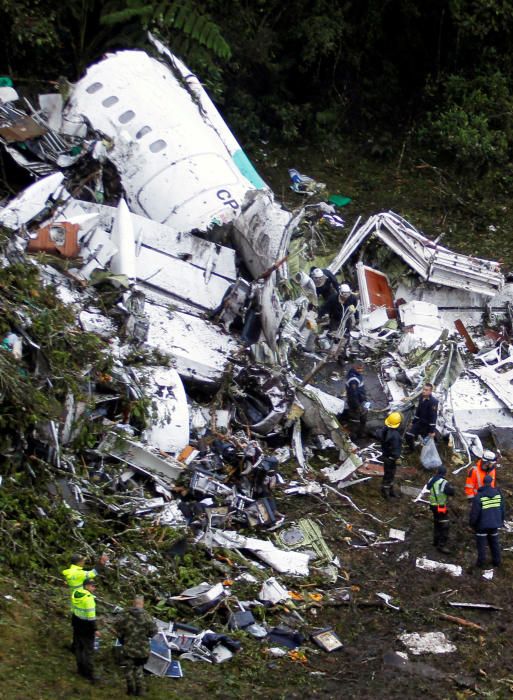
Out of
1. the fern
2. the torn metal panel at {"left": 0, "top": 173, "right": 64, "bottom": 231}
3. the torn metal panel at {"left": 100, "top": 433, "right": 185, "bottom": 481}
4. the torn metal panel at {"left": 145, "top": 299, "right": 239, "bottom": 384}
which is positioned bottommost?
the torn metal panel at {"left": 100, "top": 433, "right": 185, "bottom": 481}

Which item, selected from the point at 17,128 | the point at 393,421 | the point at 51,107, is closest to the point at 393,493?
the point at 393,421

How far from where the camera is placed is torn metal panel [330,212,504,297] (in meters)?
15.6

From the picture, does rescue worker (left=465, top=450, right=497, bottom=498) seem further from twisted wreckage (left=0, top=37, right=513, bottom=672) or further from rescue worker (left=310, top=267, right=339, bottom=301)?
rescue worker (left=310, top=267, right=339, bottom=301)

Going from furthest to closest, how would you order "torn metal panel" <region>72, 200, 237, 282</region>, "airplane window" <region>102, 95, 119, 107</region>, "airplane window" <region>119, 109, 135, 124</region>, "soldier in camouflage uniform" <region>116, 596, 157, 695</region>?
"airplane window" <region>102, 95, 119, 107</region>
"airplane window" <region>119, 109, 135, 124</region>
"torn metal panel" <region>72, 200, 237, 282</region>
"soldier in camouflage uniform" <region>116, 596, 157, 695</region>

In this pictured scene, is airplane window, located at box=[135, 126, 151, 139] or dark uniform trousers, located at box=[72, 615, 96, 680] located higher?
airplane window, located at box=[135, 126, 151, 139]

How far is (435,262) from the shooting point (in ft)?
50.9

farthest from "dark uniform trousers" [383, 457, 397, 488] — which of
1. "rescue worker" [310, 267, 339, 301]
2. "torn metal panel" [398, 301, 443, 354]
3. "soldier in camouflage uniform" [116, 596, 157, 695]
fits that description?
"soldier in camouflage uniform" [116, 596, 157, 695]

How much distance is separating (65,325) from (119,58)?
597 centimetres

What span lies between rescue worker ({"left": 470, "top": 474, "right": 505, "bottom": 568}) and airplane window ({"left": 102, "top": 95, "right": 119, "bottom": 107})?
8.08 meters

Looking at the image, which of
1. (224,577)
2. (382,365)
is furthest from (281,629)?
(382,365)

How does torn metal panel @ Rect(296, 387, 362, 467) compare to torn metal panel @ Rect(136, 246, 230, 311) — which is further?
torn metal panel @ Rect(136, 246, 230, 311)

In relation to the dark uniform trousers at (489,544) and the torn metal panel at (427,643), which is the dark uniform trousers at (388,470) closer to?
the dark uniform trousers at (489,544)

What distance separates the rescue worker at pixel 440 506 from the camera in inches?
443

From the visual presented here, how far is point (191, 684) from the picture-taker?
888 centimetres
